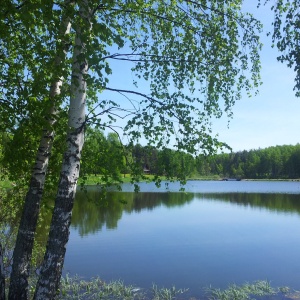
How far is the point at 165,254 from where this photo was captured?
1900cm

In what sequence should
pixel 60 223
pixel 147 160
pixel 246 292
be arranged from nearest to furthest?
pixel 60 223
pixel 147 160
pixel 246 292

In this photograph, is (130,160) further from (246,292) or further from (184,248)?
(184,248)

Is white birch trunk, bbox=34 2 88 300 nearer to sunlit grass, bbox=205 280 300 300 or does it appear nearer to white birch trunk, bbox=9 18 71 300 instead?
white birch trunk, bbox=9 18 71 300

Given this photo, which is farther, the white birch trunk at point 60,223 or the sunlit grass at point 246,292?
the sunlit grass at point 246,292

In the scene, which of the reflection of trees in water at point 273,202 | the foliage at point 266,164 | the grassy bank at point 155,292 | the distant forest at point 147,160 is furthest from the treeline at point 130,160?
the foliage at point 266,164

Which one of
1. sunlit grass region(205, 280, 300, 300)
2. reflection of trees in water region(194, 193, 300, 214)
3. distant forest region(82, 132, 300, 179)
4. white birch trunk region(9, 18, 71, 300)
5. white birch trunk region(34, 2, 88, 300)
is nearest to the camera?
white birch trunk region(34, 2, 88, 300)

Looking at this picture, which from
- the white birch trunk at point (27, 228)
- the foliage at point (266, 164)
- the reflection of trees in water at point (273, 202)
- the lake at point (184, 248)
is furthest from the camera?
the foliage at point (266, 164)

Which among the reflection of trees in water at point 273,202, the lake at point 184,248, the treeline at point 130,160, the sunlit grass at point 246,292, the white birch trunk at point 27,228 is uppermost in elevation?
the treeline at point 130,160

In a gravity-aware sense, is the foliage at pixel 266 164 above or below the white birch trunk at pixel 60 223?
above

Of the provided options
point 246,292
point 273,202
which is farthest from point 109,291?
point 273,202

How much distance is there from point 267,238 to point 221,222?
269 inches

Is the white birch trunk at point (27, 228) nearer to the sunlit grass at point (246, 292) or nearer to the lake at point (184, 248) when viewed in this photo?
the lake at point (184, 248)

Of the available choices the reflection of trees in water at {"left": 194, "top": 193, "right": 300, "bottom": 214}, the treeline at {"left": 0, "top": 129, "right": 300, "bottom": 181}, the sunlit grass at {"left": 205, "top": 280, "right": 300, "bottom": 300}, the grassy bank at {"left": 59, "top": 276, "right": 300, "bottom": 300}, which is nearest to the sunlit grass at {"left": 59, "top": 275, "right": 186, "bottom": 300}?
the grassy bank at {"left": 59, "top": 276, "right": 300, "bottom": 300}

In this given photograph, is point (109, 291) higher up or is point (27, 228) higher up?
point (27, 228)
